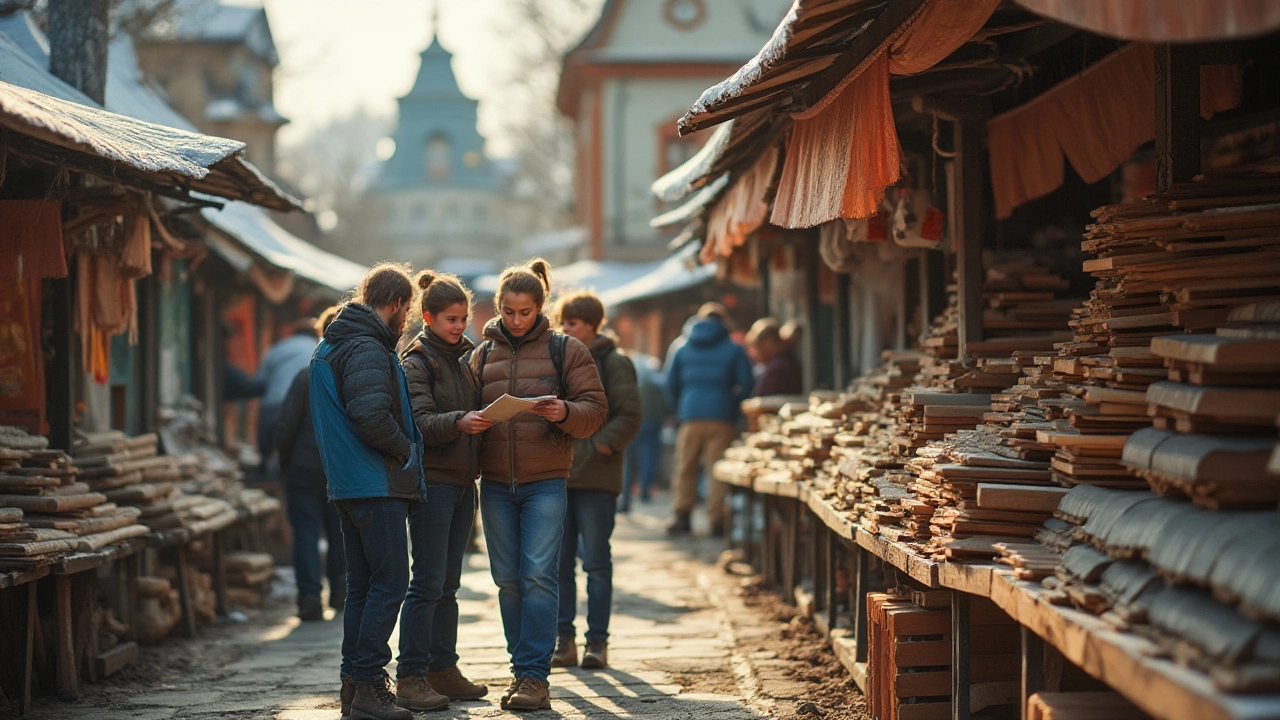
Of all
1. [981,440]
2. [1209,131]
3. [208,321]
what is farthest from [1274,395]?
[208,321]

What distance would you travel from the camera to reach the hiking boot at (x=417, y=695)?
7.52 m

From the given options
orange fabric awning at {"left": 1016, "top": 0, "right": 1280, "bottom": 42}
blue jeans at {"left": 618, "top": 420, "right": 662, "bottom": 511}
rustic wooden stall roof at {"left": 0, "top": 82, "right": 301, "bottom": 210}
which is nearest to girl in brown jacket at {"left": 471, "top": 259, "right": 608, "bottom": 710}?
rustic wooden stall roof at {"left": 0, "top": 82, "right": 301, "bottom": 210}

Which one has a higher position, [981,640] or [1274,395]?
[1274,395]

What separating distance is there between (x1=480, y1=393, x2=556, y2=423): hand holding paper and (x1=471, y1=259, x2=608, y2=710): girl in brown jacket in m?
0.31

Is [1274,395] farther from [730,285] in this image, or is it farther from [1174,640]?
[730,285]

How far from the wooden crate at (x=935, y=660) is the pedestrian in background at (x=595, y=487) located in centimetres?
230

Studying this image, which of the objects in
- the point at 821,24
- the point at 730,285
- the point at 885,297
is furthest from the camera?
the point at 730,285

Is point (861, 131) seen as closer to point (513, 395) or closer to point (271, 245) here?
point (513, 395)

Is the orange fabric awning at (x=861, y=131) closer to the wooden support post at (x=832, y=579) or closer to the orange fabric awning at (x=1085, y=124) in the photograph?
the orange fabric awning at (x=1085, y=124)

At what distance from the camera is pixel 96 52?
37.0ft

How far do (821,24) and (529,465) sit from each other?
2536 millimetres

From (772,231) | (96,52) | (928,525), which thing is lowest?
(928,525)

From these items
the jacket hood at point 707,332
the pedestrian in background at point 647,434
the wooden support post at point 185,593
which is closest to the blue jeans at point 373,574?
the wooden support post at point 185,593

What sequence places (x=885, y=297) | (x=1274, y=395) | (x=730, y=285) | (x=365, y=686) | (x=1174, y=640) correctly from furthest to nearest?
1. (x=730, y=285)
2. (x=885, y=297)
3. (x=365, y=686)
4. (x=1274, y=395)
5. (x=1174, y=640)
